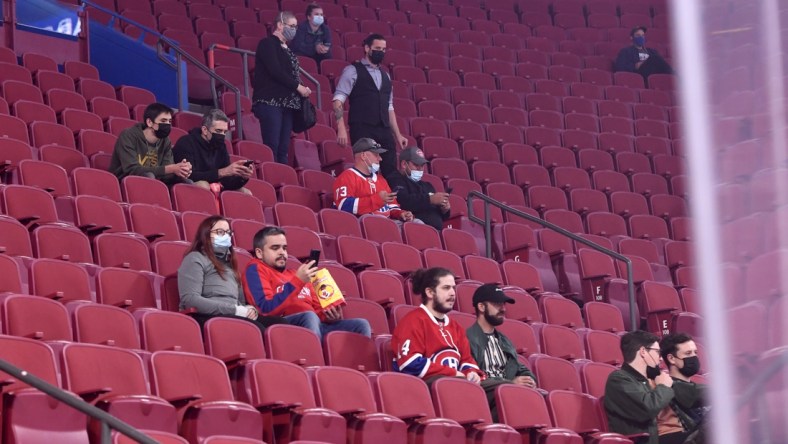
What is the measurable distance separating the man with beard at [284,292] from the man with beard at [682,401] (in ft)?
4.42

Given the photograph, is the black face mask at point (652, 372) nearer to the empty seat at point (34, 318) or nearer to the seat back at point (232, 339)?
the seat back at point (232, 339)

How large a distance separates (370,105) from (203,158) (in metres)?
1.61

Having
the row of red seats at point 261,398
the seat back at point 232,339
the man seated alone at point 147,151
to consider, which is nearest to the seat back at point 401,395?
the row of red seats at point 261,398

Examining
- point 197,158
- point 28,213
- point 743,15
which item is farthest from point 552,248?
point 743,15

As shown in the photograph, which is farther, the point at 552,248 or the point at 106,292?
the point at 552,248

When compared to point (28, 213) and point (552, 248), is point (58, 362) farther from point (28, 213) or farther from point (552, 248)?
point (552, 248)

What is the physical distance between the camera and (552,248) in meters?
7.93

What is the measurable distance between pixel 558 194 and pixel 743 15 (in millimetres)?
7910

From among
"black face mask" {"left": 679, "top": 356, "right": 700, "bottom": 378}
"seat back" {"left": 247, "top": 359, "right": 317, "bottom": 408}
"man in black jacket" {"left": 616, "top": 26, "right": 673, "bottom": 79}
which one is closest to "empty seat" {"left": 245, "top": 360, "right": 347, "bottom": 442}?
"seat back" {"left": 247, "top": 359, "right": 317, "bottom": 408}

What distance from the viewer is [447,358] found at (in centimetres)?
502

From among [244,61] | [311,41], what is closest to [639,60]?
[311,41]

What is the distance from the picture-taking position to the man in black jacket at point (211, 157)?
6.55 meters

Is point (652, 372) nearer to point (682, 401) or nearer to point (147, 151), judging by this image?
point (682, 401)

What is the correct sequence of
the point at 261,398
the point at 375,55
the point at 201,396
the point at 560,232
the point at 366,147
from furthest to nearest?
the point at 375,55
the point at 560,232
the point at 366,147
the point at 261,398
the point at 201,396
